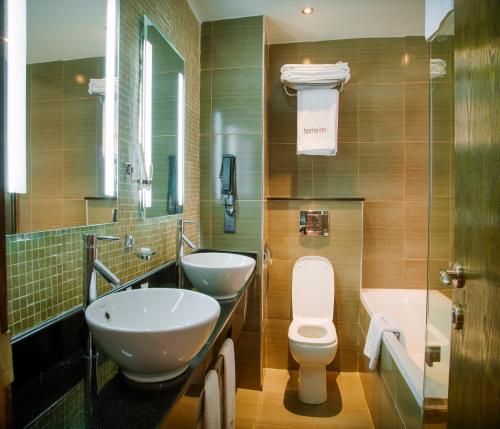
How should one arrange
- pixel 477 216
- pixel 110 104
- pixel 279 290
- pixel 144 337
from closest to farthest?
pixel 144 337 < pixel 477 216 < pixel 110 104 < pixel 279 290

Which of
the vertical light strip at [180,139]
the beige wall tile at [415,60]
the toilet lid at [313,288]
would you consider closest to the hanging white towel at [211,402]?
the vertical light strip at [180,139]

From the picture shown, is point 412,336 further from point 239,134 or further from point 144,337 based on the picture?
point 144,337

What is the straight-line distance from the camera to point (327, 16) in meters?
2.37

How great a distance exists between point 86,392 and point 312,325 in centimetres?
189

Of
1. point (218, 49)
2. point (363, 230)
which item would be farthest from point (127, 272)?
point (363, 230)

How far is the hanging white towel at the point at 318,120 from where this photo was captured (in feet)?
8.02

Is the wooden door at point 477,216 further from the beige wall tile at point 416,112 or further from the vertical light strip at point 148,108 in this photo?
the beige wall tile at point 416,112

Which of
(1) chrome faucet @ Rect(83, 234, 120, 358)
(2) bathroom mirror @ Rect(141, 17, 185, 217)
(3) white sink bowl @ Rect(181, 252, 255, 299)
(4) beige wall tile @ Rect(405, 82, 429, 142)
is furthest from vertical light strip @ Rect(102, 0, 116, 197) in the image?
(4) beige wall tile @ Rect(405, 82, 429, 142)

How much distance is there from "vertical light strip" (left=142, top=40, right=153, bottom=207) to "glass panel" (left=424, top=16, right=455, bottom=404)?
1349mm

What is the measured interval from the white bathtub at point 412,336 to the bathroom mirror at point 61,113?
4.64 ft

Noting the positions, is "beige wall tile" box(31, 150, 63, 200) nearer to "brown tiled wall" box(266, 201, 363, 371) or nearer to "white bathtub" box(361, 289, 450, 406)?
"white bathtub" box(361, 289, 450, 406)

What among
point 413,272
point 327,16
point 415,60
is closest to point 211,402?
point 413,272

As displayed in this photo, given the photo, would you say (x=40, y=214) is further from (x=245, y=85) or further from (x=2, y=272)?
(x=245, y=85)

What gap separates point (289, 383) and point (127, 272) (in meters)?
1.65
